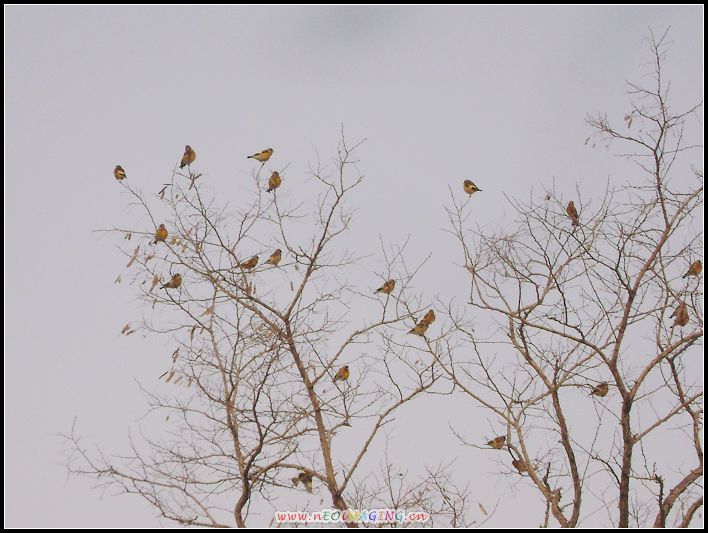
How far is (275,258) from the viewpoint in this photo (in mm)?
8453

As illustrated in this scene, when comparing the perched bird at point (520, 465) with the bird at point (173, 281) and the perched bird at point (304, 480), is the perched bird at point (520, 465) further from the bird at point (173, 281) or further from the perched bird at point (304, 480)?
the bird at point (173, 281)

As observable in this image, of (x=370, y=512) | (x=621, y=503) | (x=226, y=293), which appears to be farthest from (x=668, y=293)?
(x=226, y=293)

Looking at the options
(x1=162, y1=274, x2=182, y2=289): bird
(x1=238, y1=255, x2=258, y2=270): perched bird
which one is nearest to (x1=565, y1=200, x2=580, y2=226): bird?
(x1=238, y1=255, x2=258, y2=270): perched bird

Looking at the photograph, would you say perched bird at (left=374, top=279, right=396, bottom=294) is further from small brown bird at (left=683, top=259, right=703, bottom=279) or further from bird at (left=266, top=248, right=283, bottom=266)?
small brown bird at (left=683, top=259, right=703, bottom=279)

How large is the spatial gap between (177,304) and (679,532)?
5.42 meters

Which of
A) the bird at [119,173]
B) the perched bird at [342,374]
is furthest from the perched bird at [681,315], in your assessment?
the bird at [119,173]

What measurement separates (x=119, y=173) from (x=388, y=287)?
127 inches

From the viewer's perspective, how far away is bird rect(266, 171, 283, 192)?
27.3 feet

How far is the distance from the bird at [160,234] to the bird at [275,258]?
3.80ft

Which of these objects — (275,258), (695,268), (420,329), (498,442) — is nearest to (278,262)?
(275,258)

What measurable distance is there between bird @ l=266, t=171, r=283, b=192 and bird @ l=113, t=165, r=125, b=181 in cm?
158

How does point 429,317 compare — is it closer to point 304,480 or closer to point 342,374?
point 342,374

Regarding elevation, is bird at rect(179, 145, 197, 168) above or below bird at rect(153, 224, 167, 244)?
above

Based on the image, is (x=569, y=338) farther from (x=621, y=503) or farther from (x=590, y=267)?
(x=621, y=503)
